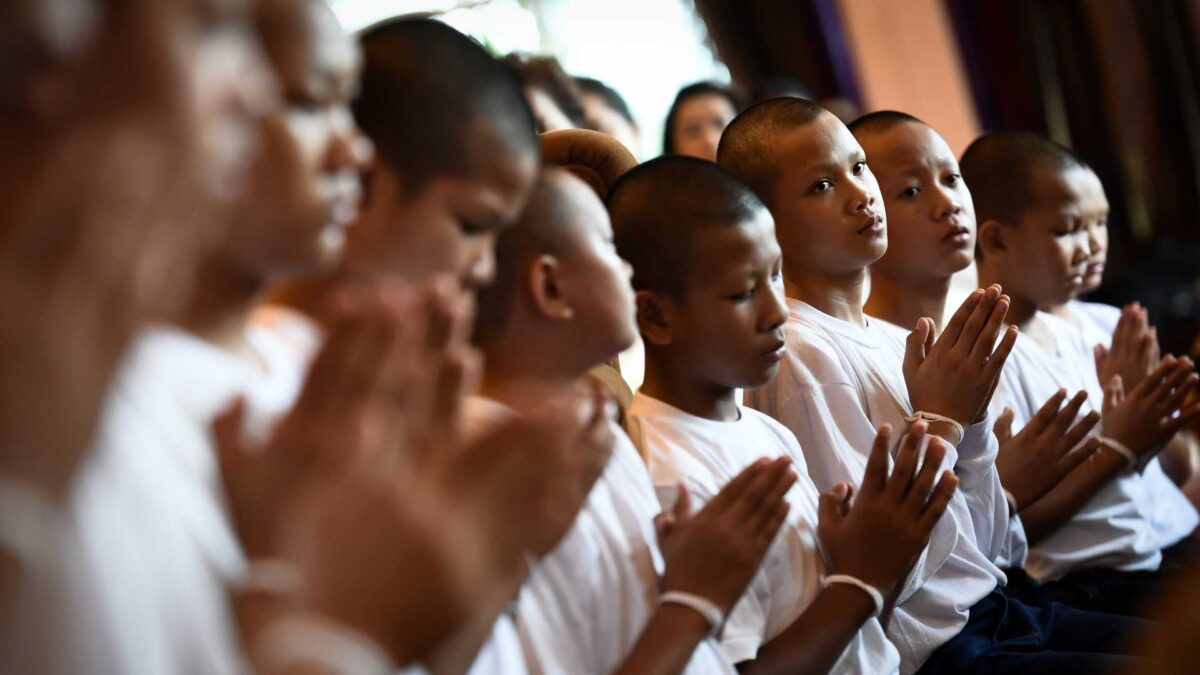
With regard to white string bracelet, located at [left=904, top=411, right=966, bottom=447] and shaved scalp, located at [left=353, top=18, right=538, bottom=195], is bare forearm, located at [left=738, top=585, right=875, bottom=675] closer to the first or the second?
white string bracelet, located at [left=904, top=411, right=966, bottom=447]

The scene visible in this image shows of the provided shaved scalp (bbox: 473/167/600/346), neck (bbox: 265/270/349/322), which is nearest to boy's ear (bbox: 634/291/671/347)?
shaved scalp (bbox: 473/167/600/346)

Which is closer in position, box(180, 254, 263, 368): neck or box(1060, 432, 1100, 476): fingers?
box(180, 254, 263, 368): neck

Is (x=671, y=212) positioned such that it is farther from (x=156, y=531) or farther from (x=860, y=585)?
(x=156, y=531)

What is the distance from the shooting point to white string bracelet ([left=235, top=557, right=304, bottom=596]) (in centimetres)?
73

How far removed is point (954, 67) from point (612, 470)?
5.19 meters

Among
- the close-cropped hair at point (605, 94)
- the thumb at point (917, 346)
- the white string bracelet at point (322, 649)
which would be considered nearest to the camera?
the white string bracelet at point (322, 649)

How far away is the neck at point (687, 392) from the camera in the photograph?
170 centimetres

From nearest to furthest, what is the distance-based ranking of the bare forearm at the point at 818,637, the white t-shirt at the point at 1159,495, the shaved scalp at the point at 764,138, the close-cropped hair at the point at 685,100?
the bare forearm at the point at 818,637 → the shaved scalp at the point at 764,138 → the white t-shirt at the point at 1159,495 → the close-cropped hair at the point at 685,100

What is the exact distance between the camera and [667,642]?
53.0 inches

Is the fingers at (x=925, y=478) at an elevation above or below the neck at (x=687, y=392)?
below

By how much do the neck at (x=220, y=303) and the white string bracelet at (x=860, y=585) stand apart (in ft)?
2.59

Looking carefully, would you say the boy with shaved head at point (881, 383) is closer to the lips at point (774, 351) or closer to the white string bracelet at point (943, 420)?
the white string bracelet at point (943, 420)

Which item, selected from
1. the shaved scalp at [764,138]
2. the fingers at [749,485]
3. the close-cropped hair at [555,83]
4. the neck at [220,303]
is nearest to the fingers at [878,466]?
the fingers at [749,485]

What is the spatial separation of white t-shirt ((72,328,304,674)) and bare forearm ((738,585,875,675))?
2.66 feet
